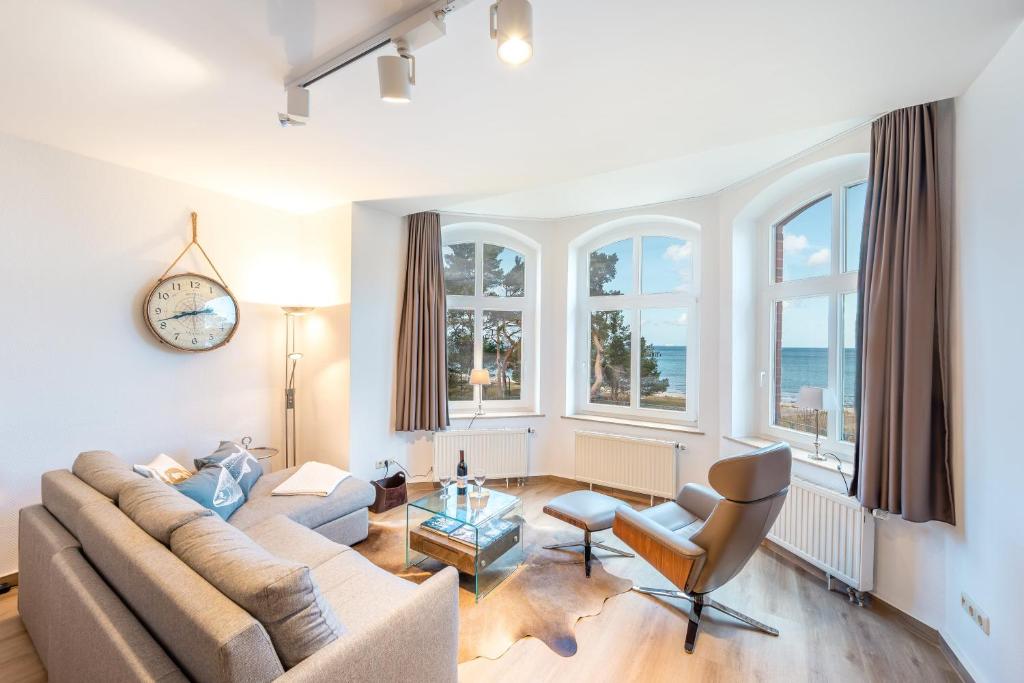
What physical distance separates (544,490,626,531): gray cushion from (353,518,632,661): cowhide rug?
358mm

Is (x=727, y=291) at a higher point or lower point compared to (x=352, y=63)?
lower

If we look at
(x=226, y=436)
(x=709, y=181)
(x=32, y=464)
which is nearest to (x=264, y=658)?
(x=32, y=464)

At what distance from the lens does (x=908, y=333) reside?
81.0 inches

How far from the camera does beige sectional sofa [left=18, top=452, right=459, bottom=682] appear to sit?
1064 millimetres

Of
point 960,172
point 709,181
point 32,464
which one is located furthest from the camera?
point 709,181

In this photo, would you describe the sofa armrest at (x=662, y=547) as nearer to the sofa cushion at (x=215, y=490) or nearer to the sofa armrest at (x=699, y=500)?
the sofa armrest at (x=699, y=500)

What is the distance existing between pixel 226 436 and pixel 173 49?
2747 mm

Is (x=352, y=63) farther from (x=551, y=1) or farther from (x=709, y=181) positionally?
(x=709, y=181)

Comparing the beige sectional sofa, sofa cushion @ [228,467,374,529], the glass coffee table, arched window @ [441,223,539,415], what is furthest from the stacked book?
arched window @ [441,223,539,415]

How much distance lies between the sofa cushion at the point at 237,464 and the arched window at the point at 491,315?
1939 mm

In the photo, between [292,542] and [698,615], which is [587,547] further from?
[292,542]

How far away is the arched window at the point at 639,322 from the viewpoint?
397cm

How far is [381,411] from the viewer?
3.81 m

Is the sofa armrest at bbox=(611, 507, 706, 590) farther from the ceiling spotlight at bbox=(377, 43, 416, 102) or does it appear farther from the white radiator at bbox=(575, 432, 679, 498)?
the ceiling spotlight at bbox=(377, 43, 416, 102)
